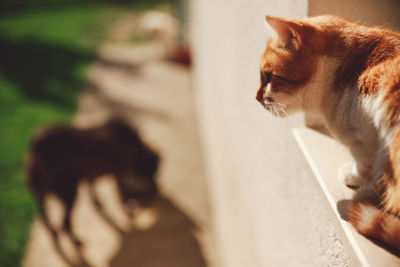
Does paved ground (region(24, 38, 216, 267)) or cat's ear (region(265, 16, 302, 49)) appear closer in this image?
cat's ear (region(265, 16, 302, 49))

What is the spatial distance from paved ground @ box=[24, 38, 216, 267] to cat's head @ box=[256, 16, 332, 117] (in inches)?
66.5

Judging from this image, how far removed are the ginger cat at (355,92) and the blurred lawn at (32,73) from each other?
2233mm

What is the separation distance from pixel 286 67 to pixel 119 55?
4886 millimetres

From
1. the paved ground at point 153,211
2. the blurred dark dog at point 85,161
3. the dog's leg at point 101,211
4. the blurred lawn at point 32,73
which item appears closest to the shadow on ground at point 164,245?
the paved ground at point 153,211

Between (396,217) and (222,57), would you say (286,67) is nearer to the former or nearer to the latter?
(396,217)

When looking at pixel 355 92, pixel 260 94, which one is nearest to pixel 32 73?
pixel 260 94

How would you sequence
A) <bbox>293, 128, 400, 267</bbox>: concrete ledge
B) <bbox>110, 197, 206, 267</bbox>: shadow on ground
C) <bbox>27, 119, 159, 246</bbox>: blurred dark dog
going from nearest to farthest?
1. <bbox>293, 128, 400, 267</bbox>: concrete ledge
2. <bbox>27, 119, 159, 246</bbox>: blurred dark dog
3. <bbox>110, 197, 206, 267</bbox>: shadow on ground

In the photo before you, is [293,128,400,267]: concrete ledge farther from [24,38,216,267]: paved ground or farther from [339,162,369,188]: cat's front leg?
[24,38,216,267]: paved ground

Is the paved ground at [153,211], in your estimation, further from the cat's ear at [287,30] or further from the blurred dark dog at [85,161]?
the cat's ear at [287,30]

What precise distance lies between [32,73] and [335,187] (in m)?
4.81

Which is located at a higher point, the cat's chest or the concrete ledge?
the cat's chest

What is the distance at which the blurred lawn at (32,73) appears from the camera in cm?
251

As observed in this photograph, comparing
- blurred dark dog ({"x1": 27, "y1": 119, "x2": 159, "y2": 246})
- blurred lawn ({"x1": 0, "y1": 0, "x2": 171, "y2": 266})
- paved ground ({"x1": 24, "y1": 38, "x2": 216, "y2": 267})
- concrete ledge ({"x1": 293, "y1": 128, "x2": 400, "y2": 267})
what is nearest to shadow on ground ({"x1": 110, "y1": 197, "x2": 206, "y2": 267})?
paved ground ({"x1": 24, "y1": 38, "x2": 216, "y2": 267})

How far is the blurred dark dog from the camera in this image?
78.8 inches
